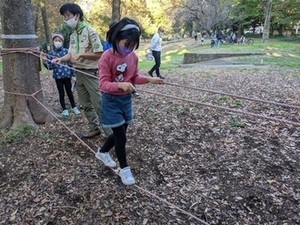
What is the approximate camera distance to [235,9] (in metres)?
32.2

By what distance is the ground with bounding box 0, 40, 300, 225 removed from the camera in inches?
97.6

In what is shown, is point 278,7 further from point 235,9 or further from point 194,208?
point 194,208

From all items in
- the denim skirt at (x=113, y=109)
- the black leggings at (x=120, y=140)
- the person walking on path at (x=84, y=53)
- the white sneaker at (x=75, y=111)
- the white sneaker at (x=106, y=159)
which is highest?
the person walking on path at (x=84, y=53)

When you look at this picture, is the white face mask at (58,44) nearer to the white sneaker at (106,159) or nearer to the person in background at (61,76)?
the person in background at (61,76)

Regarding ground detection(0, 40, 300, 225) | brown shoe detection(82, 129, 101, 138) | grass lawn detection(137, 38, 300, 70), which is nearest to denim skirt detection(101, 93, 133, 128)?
ground detection(0, 40, 300, 225)

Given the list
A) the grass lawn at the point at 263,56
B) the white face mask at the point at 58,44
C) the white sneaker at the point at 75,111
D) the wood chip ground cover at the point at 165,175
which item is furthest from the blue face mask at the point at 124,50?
the grass lawn at the point at 263,56

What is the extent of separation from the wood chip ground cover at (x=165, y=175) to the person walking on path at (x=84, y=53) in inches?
20.4

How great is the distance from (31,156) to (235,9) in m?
32.7

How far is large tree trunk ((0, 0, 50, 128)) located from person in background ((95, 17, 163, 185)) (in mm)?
Result: 1485

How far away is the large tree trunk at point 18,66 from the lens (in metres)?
3.39

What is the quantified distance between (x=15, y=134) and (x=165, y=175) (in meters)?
1.70

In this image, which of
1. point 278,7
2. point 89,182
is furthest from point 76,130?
point 278,7

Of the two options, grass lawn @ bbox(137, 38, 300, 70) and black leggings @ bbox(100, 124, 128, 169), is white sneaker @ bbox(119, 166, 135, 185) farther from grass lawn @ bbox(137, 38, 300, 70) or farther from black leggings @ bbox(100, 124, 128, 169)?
grass lawn @ bbox(137, 38, 300, 70)

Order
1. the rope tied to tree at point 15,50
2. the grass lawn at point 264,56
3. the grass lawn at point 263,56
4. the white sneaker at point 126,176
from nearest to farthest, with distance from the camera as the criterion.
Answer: the white sneaker at point 126,176 < the rope tied to tree at point 15,50 < the grass lawn at point 263,56 < the grass lawn at point 264,56
